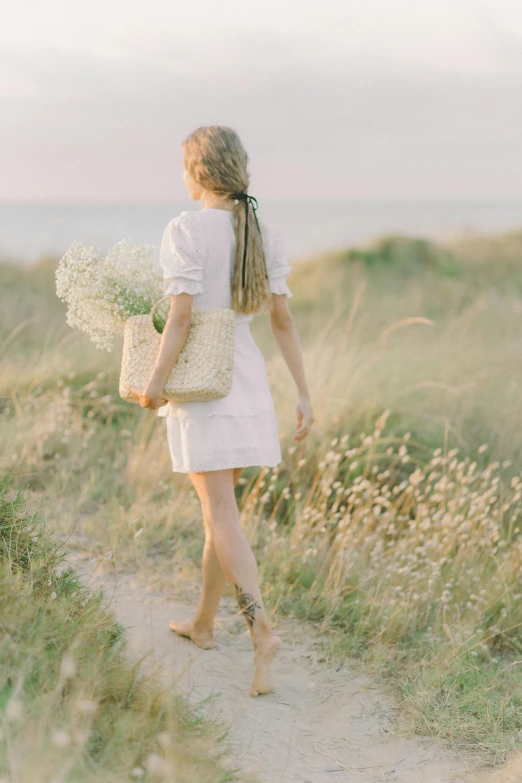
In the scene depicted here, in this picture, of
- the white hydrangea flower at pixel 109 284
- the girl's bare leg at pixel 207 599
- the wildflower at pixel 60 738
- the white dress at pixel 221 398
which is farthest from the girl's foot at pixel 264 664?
the white hydrangea flower at pixel 109 284

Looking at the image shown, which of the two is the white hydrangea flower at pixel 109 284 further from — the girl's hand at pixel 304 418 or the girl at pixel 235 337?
the girl's hand at pixel 304 418

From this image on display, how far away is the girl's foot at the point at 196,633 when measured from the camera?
3873 mm

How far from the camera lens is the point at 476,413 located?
6.37m

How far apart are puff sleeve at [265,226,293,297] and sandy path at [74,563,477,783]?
144cm

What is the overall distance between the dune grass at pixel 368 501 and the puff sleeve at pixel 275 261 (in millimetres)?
1210

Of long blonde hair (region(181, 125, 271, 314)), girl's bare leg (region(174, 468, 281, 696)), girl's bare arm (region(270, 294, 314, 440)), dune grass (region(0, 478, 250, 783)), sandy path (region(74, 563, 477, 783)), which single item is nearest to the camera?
dune grass (region(0, 478, 250, 783))

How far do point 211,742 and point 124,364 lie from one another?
1.52 m

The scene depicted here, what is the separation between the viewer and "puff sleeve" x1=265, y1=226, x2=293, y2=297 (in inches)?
140

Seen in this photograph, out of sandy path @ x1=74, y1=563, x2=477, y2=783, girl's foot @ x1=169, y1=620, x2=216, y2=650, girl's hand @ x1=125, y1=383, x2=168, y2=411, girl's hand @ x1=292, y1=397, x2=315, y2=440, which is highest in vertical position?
girl's hand @ x1=125, y1=383, x2=168, y2=411

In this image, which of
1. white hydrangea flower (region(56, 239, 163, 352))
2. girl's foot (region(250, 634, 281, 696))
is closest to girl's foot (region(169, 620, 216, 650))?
girl's foot (region(250, 634, 281, 696))

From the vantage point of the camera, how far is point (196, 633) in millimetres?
3883

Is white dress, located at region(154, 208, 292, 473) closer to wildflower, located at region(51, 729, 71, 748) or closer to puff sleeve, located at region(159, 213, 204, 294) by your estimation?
puff sleeve, located at region(159, 213, 204, 294)

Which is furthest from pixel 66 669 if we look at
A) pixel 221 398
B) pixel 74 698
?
pixel 221 398

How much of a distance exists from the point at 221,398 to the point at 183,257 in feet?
1.91
